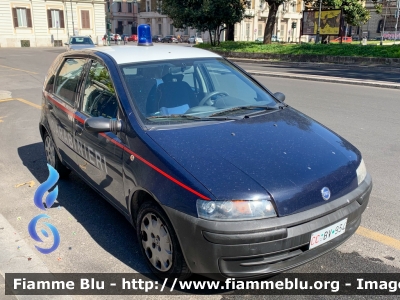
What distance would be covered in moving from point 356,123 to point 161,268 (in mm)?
6223

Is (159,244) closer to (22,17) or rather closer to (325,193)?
(325,193)

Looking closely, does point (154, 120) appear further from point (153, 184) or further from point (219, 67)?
point (219, 67)

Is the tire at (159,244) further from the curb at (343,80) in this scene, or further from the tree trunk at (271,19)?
the tree trunk at (271,19)

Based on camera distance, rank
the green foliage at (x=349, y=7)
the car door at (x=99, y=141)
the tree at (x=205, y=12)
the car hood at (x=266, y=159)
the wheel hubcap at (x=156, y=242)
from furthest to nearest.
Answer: the green foliage at (x=349, y=7) → the tree at (x=205, y=12) → the car door at (x=99, y=141) → the wheel hubcap at (x=156, y=242) → the car hood at (x=266, y=159)

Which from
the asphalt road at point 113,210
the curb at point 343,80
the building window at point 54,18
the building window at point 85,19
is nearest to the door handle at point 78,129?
the asphalt road at point 113,210

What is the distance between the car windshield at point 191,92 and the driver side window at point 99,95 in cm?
19

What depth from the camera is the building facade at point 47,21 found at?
1919 inches

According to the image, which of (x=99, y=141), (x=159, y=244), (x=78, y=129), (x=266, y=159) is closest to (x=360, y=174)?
(x=266, y=159)

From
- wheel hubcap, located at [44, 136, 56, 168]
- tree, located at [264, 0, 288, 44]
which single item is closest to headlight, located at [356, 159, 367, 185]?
wheel hubcap, located at [44, 136, 56, 168]

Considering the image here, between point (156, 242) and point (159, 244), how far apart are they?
4 centimetres

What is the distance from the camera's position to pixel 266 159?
2834 millimetres

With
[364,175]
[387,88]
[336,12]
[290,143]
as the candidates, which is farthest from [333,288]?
[336,12]

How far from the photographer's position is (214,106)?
370 centimetres

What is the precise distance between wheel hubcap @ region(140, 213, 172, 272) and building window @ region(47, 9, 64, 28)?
55.0 metres
